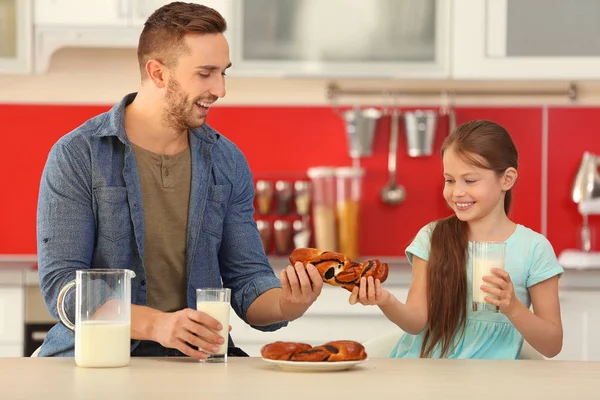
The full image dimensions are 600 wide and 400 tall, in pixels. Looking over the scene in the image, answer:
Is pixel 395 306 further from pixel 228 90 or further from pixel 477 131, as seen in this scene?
pixel 228 90

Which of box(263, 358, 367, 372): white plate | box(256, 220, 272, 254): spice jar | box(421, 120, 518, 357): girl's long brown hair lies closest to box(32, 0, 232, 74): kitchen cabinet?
box(256, 220, 272, 254): spice jar

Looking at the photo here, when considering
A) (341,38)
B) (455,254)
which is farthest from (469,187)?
(341,38)

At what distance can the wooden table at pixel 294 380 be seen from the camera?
1487mm

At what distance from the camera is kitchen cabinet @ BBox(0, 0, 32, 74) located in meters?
3.77

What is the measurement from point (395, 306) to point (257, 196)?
191cm

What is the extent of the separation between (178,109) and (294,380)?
2.88 ft

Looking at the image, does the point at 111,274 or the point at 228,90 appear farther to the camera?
the point at 228,90

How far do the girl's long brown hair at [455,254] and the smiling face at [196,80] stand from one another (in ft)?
1.89

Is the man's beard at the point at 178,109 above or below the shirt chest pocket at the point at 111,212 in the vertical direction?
above

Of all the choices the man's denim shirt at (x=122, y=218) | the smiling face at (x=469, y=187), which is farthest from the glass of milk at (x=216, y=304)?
the smiling face at (x=469, y=187)

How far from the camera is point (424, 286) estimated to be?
2389 millimetres

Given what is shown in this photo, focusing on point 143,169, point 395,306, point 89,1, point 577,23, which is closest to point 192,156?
point 143,169

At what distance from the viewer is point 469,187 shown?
237cm

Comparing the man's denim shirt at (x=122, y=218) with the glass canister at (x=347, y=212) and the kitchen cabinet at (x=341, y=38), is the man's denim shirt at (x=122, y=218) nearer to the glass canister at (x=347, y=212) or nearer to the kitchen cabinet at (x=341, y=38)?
the kitchen cabinet at (x=341, y=38)
